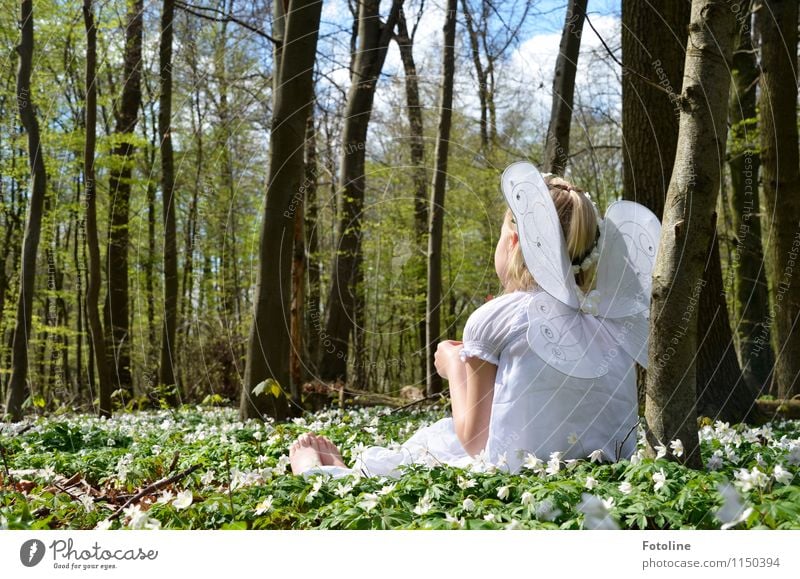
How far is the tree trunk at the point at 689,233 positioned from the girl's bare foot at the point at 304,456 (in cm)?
129

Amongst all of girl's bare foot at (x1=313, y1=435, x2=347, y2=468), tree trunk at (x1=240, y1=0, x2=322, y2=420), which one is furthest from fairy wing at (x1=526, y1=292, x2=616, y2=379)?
tree trunk at (x1=240, y1=0, x2=322, y2=420)

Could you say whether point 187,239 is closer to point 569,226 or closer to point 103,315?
point 103,315

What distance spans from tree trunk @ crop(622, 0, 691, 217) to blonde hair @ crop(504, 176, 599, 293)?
198cm

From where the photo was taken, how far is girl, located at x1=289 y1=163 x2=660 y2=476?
2.77 m

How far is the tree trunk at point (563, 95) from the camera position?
14.5ft

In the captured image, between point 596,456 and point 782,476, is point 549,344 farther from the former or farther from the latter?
point 782,476

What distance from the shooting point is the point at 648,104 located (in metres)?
4.75

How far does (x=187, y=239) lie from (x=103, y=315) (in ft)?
8.74

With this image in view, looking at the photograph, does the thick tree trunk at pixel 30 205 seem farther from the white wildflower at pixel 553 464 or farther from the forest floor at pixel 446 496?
the white wildflower at pixel 553 464

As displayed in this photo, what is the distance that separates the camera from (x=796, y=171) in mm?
6758

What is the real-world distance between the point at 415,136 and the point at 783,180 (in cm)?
328

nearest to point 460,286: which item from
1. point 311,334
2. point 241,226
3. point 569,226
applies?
point 311,334

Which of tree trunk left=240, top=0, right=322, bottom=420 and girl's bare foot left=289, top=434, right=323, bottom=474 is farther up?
tree trunk left=240, top=0, right=322, bottom=420

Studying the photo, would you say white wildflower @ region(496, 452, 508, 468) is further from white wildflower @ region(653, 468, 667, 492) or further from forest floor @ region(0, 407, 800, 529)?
white wildflower @ region(653, 468, 667, 492)
